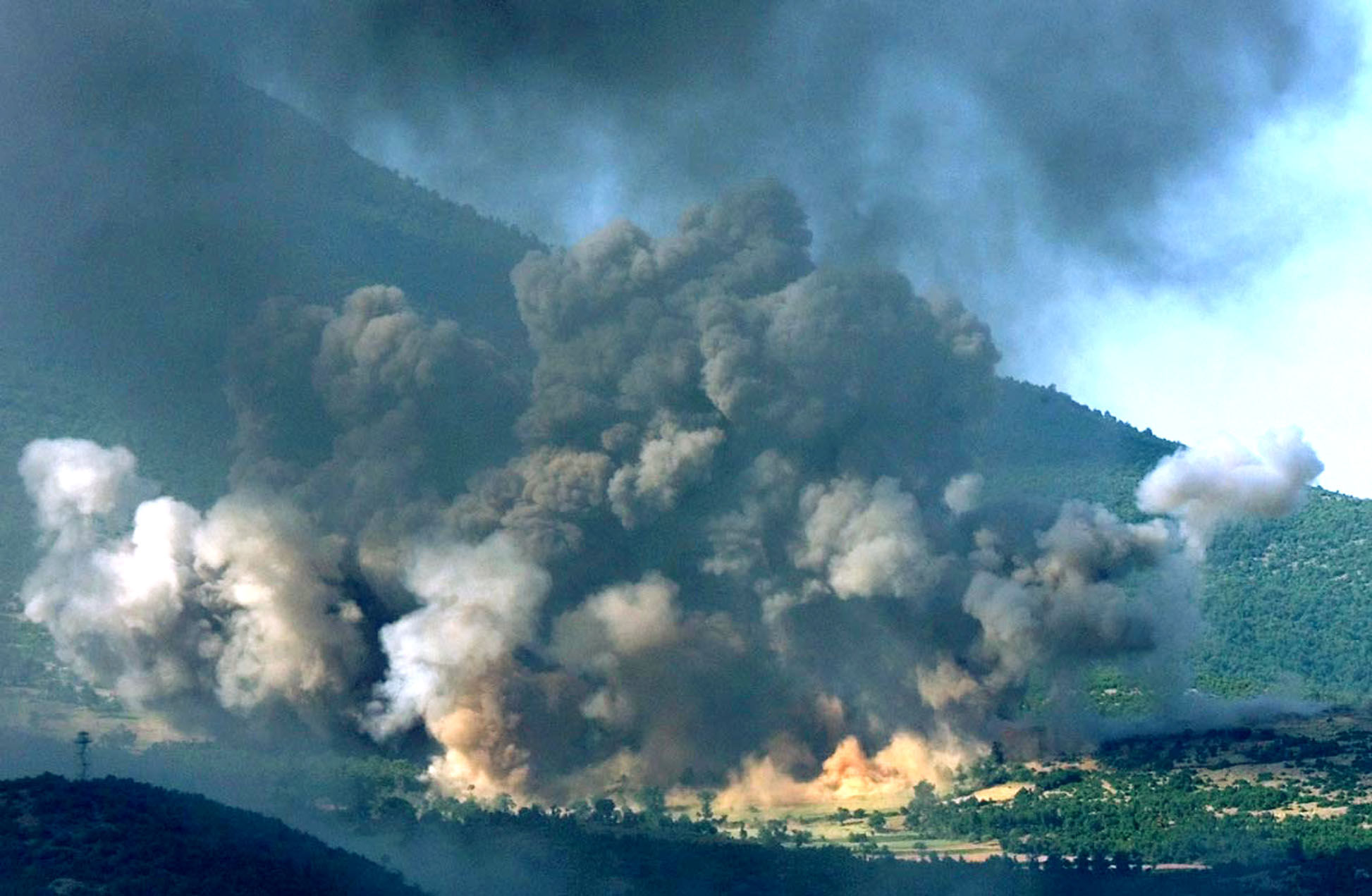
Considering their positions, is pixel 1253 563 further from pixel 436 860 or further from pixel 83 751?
pixel 83 751

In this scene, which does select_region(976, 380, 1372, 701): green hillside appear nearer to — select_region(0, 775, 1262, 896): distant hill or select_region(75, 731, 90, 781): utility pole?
select_region(0, 775, 1262, 896): distant hill

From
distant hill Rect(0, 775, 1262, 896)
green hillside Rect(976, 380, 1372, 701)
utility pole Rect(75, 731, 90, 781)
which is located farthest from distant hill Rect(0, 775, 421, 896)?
green hillside Rect(976, 380, 1372, 701)

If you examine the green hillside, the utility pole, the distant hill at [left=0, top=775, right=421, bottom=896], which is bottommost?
the distant hill at [left=0, top=775, right=421, bottom=896]

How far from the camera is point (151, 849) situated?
304ft

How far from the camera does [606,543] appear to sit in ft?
387

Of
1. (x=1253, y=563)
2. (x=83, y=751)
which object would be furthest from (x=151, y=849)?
(x=1253, y=563)

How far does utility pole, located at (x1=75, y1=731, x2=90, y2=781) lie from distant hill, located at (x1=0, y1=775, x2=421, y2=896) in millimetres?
6491

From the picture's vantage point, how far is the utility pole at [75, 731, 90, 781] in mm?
106844

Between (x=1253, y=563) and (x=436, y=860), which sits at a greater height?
(x=1253, y=563)

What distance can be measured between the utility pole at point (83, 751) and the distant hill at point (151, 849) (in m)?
6.49

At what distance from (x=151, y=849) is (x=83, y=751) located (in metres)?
17.6

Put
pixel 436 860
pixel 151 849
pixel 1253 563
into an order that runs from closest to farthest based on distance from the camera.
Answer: pixel 151 849 < pixel 436 860 < pixel 1253 563

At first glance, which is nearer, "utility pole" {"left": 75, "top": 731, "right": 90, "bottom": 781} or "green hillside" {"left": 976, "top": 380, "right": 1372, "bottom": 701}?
"utility pole" {"left": 75, "top": 731, "right": 90, "bottom": 781}

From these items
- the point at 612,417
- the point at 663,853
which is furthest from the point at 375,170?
the point at 663,853
